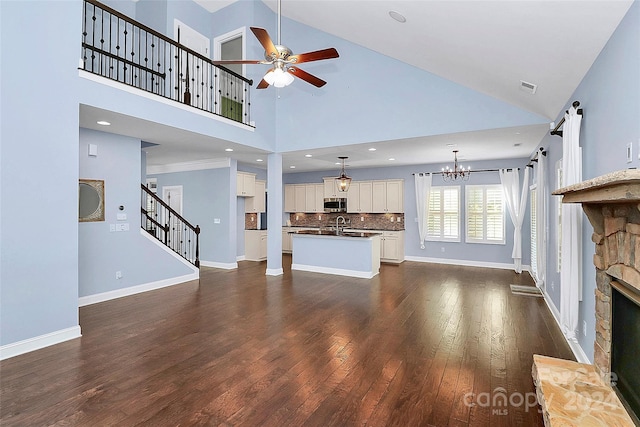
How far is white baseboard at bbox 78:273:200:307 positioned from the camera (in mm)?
4973

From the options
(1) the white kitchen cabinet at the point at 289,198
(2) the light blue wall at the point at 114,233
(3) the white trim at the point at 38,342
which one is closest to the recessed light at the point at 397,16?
(2) the light blue wall at the point at 114,233

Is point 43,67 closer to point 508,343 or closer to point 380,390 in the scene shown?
point 380,390

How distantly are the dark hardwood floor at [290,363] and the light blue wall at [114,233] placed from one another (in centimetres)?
52

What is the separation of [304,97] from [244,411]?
590 cm

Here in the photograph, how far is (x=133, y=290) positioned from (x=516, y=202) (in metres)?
8.60

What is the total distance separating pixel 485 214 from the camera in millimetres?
8328

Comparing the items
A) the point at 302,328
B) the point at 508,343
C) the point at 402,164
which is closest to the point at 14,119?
the point at 302,328

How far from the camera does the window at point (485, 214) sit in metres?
8.16

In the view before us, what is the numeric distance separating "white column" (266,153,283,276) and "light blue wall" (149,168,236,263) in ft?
4.07

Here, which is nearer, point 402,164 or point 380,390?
point 380,390

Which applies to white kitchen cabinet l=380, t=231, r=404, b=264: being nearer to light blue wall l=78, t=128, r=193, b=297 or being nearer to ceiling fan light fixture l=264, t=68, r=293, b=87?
light blue wall l=78, t=128, r=193, b=297

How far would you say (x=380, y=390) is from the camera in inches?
103

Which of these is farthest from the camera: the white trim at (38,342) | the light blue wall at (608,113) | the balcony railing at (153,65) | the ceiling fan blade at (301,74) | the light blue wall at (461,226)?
the light blue wall at (461,226)

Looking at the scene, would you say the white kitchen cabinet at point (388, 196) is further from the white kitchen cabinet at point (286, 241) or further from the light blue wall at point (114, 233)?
the light blue wall at point (114, 233)
